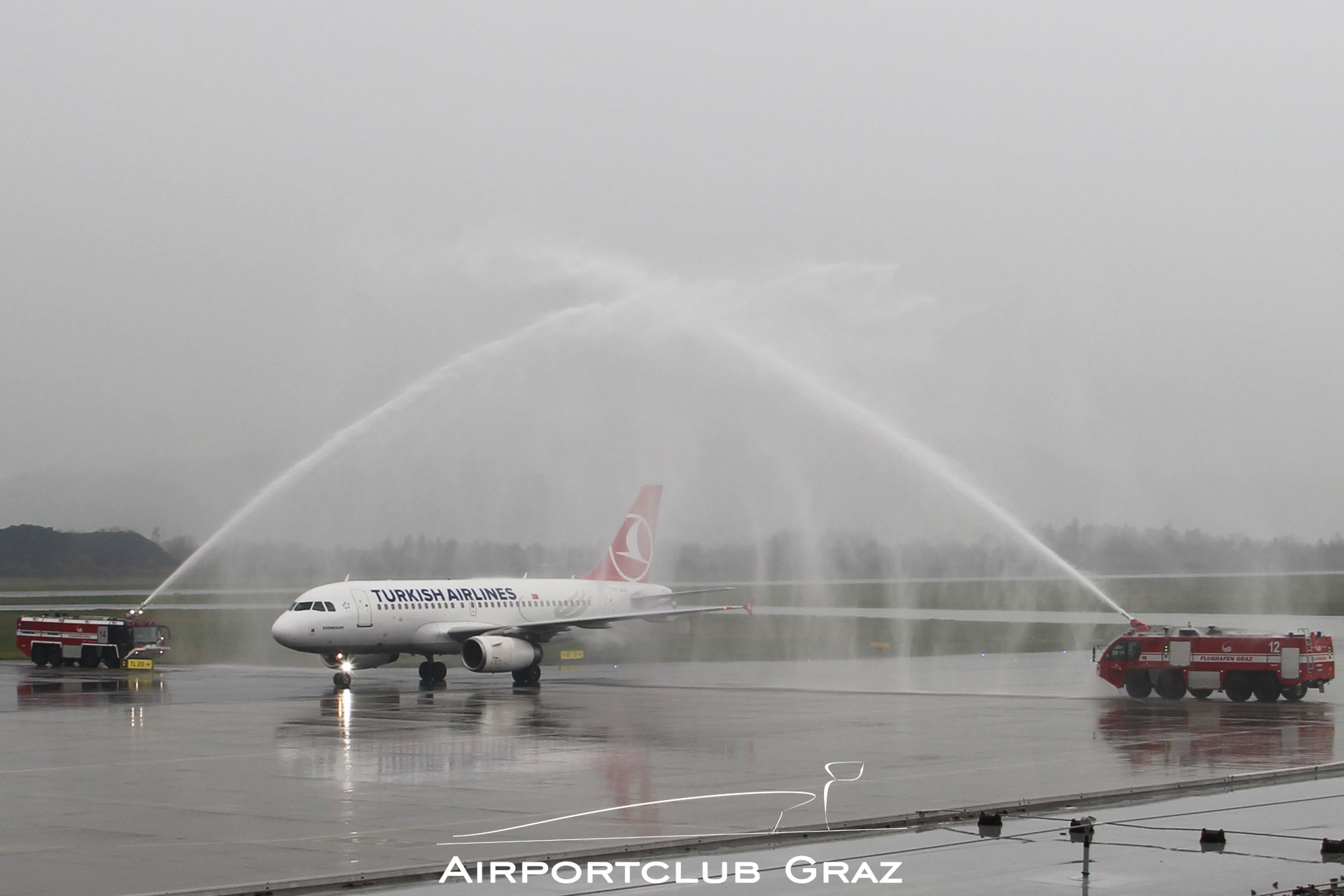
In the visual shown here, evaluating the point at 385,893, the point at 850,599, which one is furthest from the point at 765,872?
the point at 850,599

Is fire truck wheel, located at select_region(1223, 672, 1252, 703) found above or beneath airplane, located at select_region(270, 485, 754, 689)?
beneath

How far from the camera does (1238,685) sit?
3794 centimetres

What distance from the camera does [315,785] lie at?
73.8 feet

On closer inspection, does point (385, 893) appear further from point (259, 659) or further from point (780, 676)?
point (259, 659)

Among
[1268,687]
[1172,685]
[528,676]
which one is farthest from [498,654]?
[1268,687]

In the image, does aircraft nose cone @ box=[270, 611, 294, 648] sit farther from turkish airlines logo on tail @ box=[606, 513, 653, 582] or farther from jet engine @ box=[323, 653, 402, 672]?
turkish airlines logo on tail @ box=[606, 513, 653, 582]

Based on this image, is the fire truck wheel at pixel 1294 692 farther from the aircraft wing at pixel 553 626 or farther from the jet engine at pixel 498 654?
the jet engine at pixel 498 654

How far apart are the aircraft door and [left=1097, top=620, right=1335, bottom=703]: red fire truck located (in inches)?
891

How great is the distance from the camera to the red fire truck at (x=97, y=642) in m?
58.5

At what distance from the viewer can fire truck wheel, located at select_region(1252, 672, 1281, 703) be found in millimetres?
37344

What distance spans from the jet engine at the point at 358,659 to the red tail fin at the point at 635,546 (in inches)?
442

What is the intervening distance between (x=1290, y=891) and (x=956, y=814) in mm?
5691

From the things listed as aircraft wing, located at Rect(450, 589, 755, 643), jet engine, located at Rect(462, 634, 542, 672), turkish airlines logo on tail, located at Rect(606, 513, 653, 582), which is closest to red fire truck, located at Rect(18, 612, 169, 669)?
aircraft wing, located at Rect(450, 589, 755, 643)

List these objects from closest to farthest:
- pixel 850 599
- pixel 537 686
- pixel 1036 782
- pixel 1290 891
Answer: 1. pixel 1290 891
2. pixel 1036 782
3. pixel 537 686
4. pixel 850 599
